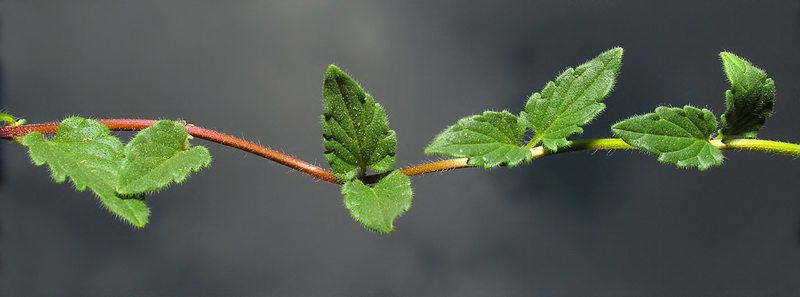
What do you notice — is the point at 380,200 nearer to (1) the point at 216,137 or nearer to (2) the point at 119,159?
(1) the point at 216,137

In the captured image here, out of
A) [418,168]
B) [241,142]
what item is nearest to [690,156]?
[418,168]

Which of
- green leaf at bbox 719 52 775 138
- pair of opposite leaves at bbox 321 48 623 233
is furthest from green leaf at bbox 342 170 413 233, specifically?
green leaf at bbox 719 52 775 138

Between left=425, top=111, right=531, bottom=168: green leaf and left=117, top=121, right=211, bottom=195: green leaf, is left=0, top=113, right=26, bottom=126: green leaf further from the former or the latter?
left=425, top=111, right=531, bottom=168: green leaf

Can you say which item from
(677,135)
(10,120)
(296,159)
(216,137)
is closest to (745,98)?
(677,135)

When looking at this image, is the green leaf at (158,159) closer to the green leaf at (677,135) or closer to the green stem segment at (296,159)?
the green stem segment at (296,159)

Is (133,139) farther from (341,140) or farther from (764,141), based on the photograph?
(764,141)

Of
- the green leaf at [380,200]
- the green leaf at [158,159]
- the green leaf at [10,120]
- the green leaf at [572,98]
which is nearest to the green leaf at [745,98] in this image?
the green leaf at [572,98]
